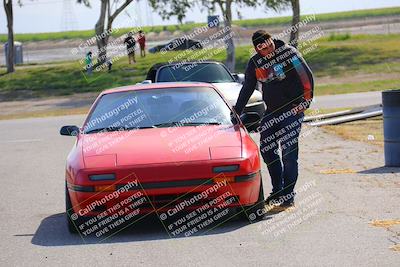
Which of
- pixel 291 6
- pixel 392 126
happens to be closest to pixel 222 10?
pixel 291 6

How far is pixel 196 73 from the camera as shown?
19.2m

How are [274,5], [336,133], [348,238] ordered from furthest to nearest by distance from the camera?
1. [274,5]
2. [336,133]
3. [348,238]

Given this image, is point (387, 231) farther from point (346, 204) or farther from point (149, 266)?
point (149, 266)

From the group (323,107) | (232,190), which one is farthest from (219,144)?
(323,107)

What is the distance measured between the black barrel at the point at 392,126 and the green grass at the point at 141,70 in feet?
78.9

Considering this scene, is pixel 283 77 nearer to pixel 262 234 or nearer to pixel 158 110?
pixel 158 110

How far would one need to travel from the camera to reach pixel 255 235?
836 centimetres

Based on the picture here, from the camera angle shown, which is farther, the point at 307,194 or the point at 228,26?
the point at 228,26

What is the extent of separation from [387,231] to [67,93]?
3433 cm

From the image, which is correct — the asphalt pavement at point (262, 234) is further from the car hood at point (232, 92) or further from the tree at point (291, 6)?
the tree at point (291, 6)

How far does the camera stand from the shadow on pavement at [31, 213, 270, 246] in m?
8.55

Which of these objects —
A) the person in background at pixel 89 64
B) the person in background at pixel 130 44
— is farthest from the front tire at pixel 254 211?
the person in background at pixel 130 44

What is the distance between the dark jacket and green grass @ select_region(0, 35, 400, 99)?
1056 inches

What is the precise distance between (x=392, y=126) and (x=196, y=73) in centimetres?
739
